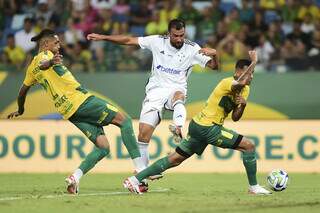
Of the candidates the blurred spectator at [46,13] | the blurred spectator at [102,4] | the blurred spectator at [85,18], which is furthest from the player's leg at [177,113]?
the blurred spectator at [102,4]

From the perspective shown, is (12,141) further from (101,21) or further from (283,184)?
(283,184)

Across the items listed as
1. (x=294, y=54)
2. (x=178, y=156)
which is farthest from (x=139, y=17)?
(x=178, y=156)

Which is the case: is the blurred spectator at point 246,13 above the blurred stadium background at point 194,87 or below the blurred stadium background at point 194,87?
above

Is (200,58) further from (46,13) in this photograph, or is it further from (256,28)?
(46,13)

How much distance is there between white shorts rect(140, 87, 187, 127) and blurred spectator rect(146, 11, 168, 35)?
281 inches

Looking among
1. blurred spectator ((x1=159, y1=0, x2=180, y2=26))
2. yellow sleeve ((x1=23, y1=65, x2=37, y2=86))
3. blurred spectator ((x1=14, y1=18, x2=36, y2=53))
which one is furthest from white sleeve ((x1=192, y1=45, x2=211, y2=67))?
blurred spectator ((x1=159, y1=0, x2=180, y2=26))

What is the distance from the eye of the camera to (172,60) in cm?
1325

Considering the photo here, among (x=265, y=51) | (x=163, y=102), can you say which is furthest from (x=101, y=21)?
(x=163, y=102)

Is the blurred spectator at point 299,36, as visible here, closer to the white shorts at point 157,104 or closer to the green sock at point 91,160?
the white shorts at point 157,104

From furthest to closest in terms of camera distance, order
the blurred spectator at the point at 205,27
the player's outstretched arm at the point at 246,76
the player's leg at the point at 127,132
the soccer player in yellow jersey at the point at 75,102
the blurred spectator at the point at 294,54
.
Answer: the blurred spectator at the point at 205,27 < the blurred spectator at the point at 294,54 < the player's leg at the point at 127,132 < the soccer player in yellow jersey at the point at 75,102 < the player's outstretched arm at the point at 246,76

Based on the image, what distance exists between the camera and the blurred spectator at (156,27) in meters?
20.4

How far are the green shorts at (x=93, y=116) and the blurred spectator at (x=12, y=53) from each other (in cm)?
709

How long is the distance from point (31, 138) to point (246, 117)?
435cm

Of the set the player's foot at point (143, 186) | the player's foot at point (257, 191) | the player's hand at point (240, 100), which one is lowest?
the player's foot at point (143, 186)
